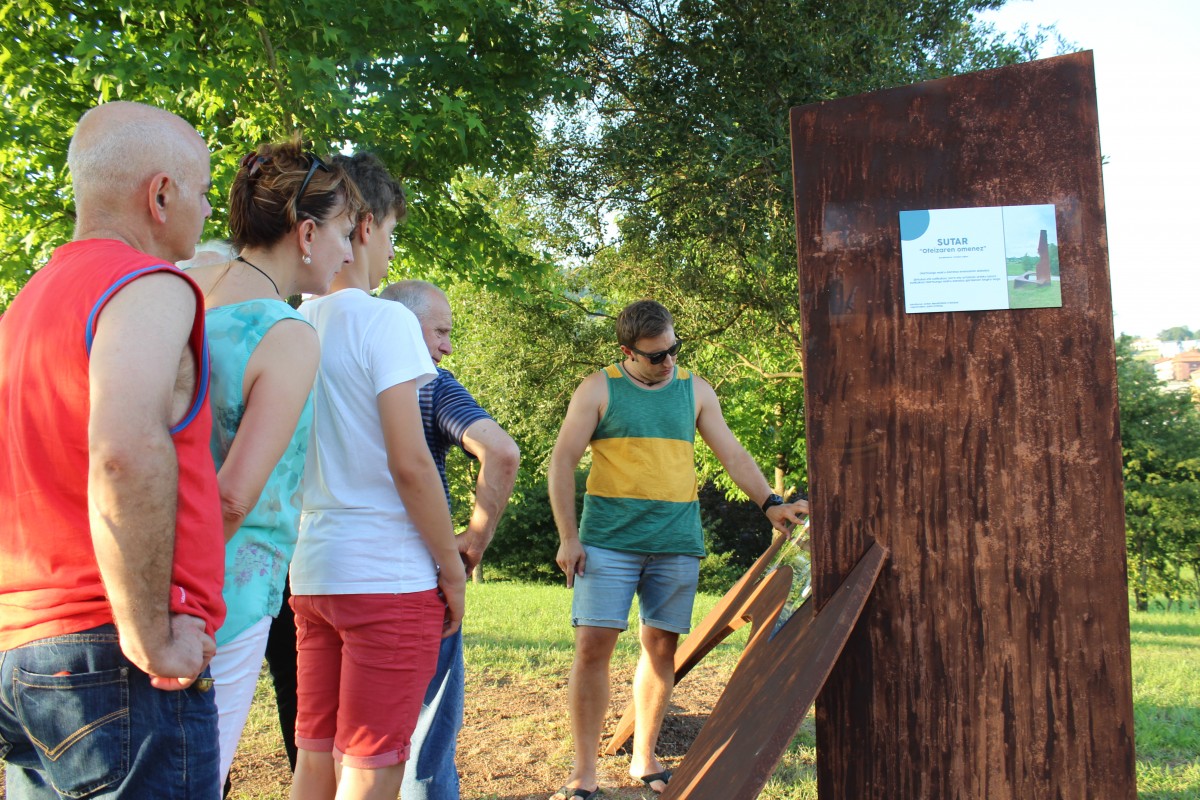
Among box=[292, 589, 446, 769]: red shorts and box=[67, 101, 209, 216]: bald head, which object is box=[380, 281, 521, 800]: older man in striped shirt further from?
box=[67, 101, 209, 216]: bald head

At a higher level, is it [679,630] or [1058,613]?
[1058,613]

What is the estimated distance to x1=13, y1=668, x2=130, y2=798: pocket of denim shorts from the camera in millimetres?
1304

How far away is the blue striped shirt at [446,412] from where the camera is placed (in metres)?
2.41

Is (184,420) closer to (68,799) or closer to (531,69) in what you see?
(68,799)

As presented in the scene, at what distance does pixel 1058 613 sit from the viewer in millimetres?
2043

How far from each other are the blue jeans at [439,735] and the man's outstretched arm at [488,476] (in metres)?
0.24

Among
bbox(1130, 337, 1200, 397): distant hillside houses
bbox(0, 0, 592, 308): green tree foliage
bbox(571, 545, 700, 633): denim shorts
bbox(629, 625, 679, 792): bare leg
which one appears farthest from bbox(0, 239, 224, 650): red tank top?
bbox(1130, 337, 1200, 397): distant hillside houses

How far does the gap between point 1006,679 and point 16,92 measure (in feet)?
21.1

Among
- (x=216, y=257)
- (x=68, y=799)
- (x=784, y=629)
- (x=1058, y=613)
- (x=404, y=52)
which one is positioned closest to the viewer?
(x=68, y=799)

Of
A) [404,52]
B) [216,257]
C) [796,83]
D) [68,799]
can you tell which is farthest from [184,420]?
[796,83]

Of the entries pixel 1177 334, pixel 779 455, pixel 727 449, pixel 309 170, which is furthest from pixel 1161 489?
pixel 1177 334

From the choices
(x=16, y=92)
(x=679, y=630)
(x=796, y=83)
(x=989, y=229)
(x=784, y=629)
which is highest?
(x=796, y=83)

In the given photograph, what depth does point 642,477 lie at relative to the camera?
12.1 feet

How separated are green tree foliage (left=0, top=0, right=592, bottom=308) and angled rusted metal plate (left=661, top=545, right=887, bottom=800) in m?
4.43
